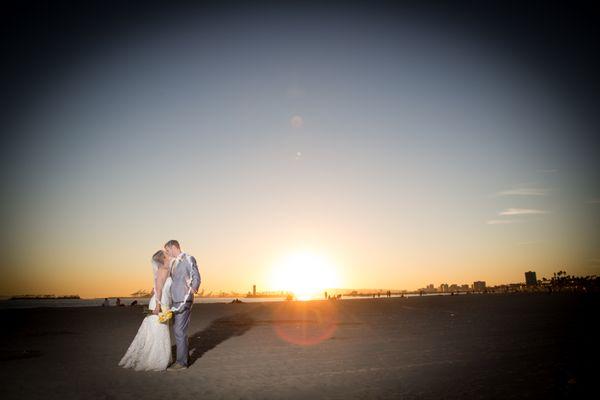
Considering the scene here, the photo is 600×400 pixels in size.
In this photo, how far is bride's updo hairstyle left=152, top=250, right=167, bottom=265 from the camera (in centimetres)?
775

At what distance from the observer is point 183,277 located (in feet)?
25.5

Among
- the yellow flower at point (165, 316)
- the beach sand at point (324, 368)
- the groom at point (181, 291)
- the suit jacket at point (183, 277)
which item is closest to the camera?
the beach sand at point (324, 368)

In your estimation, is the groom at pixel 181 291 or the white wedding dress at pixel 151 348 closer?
the white wedding dress at pixel 151 348

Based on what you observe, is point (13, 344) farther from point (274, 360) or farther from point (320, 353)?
point (320, 353)

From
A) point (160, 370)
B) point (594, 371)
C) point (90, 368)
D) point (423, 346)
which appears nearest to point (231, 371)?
point (160, 370)

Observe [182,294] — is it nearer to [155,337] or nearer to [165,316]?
[165,316]

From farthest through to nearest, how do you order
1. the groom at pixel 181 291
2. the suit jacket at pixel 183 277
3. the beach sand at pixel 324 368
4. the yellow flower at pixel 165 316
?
the suit jacket at pixel 183 277 → the groom at pixel 181 291 → the yellow flower at pixel 165 316 → the beach sand at pixel 324 368

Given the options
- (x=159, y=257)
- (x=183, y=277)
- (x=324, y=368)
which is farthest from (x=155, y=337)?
(x=324, y=368)

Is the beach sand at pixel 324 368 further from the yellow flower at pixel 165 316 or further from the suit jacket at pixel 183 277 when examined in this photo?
the suit jacket at pixel 183 277

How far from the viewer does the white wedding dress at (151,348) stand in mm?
7367

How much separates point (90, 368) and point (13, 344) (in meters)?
5.76

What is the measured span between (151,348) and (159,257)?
6.38 feet

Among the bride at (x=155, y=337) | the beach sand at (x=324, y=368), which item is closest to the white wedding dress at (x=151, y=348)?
the bride at (x=155, y=337)

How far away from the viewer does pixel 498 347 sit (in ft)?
A: 31.3
